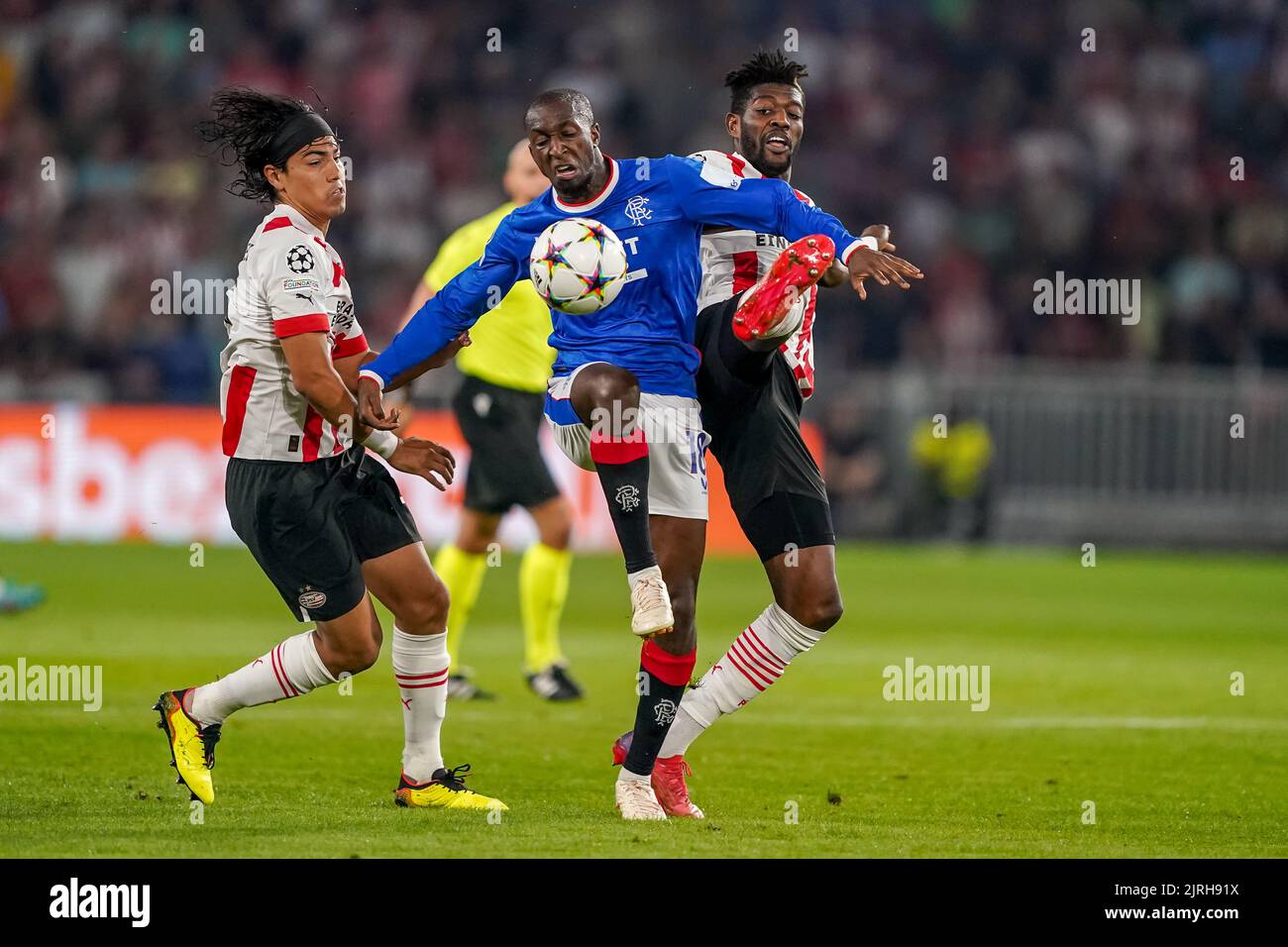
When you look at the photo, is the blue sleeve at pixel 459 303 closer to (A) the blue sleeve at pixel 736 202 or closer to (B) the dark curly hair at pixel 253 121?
(A) the blue sleeve at pixel 736 202

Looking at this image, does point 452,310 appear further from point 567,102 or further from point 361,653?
point 361,653

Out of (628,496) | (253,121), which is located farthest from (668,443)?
(253,121)

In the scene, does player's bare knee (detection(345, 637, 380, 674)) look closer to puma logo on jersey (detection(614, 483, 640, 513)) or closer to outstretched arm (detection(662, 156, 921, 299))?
puma logo on jersey (detection(614, 483, 640, 513))

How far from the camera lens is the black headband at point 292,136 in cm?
610

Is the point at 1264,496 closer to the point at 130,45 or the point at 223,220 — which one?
the point at 223,220

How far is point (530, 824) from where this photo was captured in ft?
19.3

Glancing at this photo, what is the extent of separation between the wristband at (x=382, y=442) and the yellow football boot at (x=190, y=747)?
1.09 metres

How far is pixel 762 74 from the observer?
21.5 ft

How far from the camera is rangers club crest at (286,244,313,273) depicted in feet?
19.3

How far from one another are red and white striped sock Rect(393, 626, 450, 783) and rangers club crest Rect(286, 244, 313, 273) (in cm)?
129

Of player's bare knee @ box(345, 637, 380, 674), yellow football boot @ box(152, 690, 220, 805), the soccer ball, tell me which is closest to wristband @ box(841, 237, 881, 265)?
the soccer ball

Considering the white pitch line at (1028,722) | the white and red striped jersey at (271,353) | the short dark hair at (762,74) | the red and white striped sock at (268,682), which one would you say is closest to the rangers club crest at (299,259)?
the white and red striped jersey at (271,353)

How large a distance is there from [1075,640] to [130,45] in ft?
47.0

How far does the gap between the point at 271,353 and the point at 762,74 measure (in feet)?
6.57
